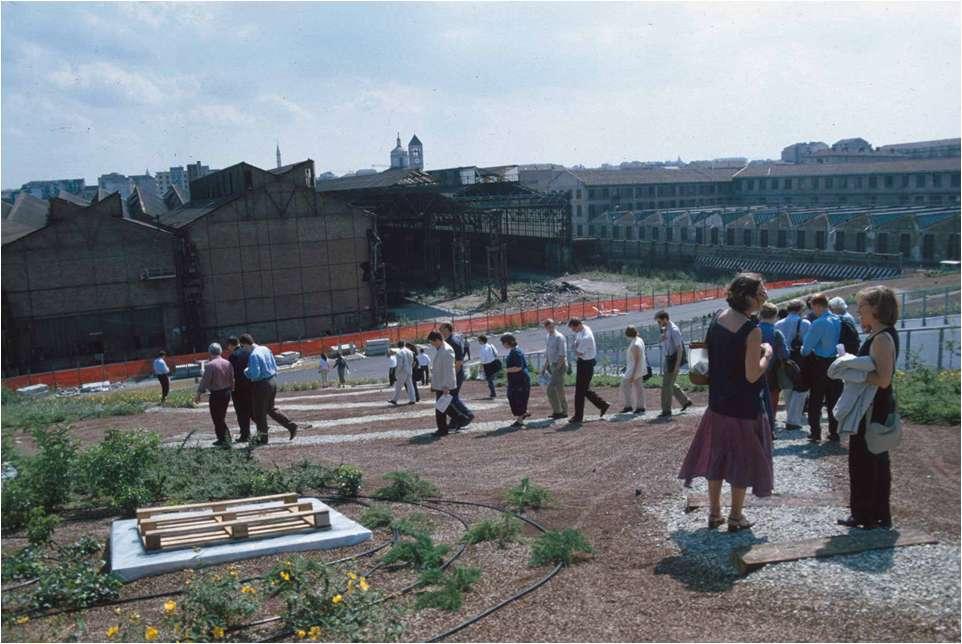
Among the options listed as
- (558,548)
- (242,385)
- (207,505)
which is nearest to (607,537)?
(558,548)

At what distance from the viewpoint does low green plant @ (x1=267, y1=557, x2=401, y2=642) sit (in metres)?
5.17

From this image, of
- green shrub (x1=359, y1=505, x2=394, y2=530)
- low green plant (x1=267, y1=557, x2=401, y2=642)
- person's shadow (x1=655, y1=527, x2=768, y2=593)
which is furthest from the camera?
green shrub (x1=359, y1=505, x2=394, y2=530)

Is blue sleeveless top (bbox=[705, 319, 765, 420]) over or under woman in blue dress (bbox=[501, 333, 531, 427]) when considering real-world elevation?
over

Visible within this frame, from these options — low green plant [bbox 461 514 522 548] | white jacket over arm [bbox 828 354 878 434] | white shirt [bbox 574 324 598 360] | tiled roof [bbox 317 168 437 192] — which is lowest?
low green plant [bbox 461 514 522 548]

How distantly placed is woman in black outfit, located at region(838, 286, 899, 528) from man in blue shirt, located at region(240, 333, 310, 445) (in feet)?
26.2

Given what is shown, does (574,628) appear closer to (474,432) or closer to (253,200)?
(474,432)

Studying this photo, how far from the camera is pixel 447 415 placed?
1340 centimetres

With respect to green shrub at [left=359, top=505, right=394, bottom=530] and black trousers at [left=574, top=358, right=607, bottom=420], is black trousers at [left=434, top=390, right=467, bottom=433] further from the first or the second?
green shrub at [left=359, top=505, right=394, bottom=530]

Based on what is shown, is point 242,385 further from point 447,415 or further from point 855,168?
point 855,168

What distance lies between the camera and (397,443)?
12.5 m

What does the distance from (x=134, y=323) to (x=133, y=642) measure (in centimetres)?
3840

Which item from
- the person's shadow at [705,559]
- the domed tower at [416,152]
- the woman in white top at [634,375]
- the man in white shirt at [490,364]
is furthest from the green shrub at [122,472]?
the domed tower at [416,152]

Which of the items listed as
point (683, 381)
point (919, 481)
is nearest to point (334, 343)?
point (683, 381)

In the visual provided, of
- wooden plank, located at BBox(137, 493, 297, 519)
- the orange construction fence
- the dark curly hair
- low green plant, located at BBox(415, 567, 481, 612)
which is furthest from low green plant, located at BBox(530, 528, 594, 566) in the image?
the orange construction fence
